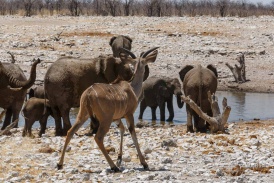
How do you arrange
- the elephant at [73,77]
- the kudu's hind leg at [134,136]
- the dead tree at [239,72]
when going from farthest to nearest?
1. the dead tree at [239,72]
2. the elephant at [73,77]
3. the kudu's hind leg at [134,136]

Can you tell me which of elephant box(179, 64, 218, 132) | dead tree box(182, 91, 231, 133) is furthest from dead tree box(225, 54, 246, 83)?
dead tree box(182, 91, 231, 133)

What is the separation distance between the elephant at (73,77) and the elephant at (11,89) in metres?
0.60

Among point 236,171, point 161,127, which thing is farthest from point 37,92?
point 236,171

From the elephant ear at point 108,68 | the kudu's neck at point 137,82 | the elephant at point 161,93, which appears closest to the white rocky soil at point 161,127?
the kudu's neck at point 137,82

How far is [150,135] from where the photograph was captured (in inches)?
571

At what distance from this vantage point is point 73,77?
1520cm

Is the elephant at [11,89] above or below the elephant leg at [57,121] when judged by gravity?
above

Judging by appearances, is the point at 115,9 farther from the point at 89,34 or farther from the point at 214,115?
the point at 214,115

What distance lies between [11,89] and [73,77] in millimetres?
1267

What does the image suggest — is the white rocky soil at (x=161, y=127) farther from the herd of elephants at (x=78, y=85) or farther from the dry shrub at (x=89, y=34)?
the herd of elephants at (x=78, y=85)

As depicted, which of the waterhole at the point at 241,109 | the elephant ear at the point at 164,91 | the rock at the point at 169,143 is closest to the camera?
the rock at the point at 169,143

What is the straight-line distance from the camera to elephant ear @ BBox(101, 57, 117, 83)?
15312mm

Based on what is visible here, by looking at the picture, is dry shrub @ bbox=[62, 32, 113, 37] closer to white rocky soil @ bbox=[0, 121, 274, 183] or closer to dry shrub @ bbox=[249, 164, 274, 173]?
white rocky soil @ bbox=[0, 121, 274, 183]

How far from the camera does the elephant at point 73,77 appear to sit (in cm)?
1520
